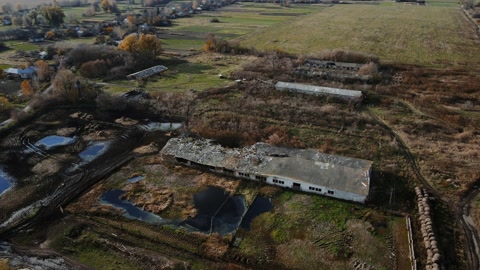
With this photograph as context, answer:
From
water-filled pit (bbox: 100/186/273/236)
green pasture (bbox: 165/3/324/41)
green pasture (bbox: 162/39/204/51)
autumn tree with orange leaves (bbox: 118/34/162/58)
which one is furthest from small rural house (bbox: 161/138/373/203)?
green pasture (bbox: 165/3/324/41)

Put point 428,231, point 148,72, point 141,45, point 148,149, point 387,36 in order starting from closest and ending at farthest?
1. point 428,231
2. point 148,149
3. point 148,72
4. point 141,45
5. point 387,36

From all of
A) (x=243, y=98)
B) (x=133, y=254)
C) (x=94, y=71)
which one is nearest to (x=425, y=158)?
(x=243, y=98)

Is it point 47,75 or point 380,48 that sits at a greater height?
point 380,48

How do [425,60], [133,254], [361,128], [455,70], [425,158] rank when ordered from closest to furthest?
[133,254] < [425,158] < [361,128] < [455,70] < [425,60]

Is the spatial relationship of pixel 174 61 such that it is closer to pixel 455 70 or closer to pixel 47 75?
pixel 47 75

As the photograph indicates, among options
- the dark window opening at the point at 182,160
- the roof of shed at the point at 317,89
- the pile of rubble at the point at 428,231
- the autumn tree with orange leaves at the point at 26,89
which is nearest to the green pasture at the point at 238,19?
the roof of shed at the point at 317,89

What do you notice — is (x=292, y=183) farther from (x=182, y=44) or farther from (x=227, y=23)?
(x=227, y=23)

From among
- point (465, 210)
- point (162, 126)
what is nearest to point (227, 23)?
point (162, 126)
